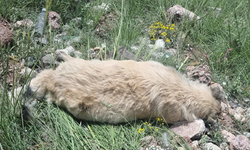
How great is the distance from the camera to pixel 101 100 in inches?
103

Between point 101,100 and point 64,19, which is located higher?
point 64,19

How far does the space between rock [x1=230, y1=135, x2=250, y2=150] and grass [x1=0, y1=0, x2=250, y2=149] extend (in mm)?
204

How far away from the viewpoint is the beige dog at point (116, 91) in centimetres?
261

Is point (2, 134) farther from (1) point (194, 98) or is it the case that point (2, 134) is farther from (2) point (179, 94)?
(1) point (194, 98)

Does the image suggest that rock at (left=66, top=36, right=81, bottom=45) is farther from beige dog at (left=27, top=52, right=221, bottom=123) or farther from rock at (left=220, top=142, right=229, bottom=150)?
rock at (left=220, top=142, right=229, bottom=150)

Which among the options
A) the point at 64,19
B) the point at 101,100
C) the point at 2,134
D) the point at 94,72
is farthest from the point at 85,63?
the point at 64,19

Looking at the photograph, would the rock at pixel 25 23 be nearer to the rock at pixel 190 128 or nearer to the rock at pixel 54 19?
the rock at pixel 54 19

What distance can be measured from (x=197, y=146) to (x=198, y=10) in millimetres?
3000

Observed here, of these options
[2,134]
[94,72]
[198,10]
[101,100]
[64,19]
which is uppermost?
[198,10]

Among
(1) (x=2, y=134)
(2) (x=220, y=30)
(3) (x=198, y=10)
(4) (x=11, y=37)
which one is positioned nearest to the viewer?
(1) (x=2, y=134)

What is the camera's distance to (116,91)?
8.69 feet

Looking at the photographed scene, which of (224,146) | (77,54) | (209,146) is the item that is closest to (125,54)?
(77,54)

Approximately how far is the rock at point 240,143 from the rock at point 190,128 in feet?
1.21

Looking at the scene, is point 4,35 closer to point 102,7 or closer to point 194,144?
point 102,7
